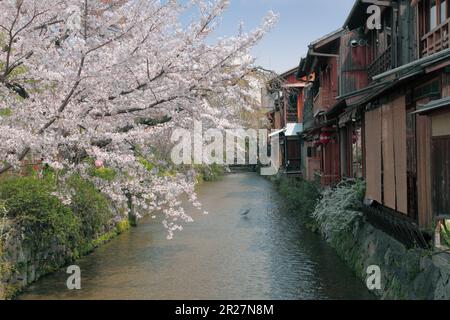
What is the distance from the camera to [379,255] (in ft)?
35.0

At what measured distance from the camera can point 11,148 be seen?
8.17m

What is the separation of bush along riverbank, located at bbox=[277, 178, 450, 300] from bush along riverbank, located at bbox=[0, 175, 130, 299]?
7272 mm

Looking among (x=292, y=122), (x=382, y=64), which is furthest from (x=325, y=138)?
(x=292, y=122)

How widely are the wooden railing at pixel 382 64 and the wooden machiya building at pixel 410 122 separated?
28 mm

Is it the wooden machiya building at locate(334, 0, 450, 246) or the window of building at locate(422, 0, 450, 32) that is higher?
the window of building at locate(422, 0, 450, 32)

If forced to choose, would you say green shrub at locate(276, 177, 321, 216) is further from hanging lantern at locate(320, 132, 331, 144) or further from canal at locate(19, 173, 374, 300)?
hanging lantern at locate(320, 132, 331, 144)

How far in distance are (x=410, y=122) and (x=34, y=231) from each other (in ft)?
29.3

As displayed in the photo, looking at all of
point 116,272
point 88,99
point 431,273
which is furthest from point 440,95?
point 116,272

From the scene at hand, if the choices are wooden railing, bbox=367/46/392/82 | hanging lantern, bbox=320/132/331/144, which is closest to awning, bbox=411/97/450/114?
wooden railing, bbox=367/46/392/82

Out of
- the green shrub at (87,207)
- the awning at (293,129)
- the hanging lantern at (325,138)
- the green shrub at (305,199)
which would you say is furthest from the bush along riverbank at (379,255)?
the awning at (293,129)

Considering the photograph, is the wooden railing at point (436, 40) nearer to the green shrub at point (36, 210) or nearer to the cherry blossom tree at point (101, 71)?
the cherry blossom tree at point (101, 71)

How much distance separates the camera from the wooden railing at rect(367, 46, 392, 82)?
13.6m

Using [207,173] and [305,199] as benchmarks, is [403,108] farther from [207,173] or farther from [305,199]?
[207,173]

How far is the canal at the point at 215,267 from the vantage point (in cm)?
1093
